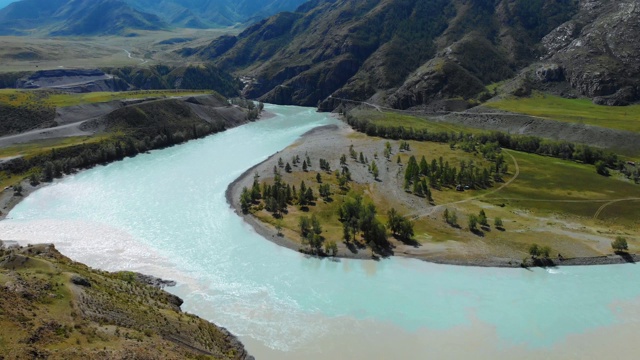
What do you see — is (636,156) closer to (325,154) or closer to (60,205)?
(325,154)

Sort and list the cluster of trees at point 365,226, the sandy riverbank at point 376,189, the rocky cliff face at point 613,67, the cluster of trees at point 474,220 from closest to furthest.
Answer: the sandy riverbank at point 376,189 < the cluster of trees at point 365,226 < the cluster of trees at point 474,220 < the rocky cliff face at point 613,67

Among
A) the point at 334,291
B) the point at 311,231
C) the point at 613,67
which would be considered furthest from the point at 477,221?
the point at 613,67

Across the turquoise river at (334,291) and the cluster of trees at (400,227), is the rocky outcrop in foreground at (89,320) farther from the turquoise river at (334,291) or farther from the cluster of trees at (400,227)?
the cluster of trees at (400,227)

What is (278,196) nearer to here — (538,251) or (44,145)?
(538,251)

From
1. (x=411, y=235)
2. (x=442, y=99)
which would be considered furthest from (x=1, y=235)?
(x=442, y=99)

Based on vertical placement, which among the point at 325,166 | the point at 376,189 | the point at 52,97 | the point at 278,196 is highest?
the point at 52,97

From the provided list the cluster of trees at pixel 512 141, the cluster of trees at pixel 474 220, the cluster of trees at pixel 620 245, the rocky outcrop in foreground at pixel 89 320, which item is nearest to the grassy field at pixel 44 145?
the rocky outcrop in foreground at pixel 89 320
